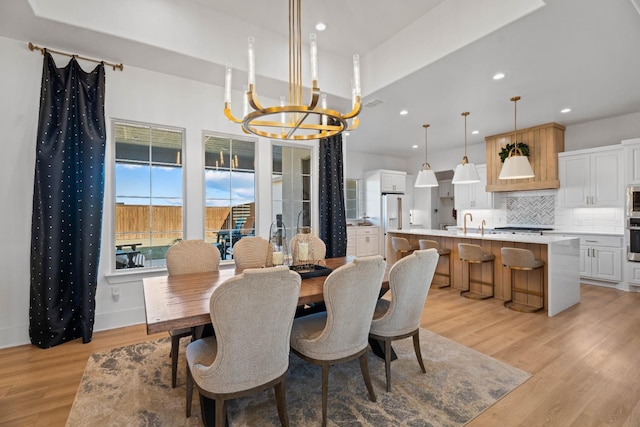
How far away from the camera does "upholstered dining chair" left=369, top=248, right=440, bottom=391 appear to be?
79.0 inches

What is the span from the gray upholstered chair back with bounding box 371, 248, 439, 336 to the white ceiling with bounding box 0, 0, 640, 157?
7.57 feet

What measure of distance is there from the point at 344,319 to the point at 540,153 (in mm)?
5908

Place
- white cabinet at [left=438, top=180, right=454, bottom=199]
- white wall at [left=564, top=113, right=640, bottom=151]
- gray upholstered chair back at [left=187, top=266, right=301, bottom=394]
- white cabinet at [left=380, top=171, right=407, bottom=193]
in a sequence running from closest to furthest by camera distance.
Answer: gray upholstered chair back at [left=187, top=266, right=301, bottom=394]
white wall at [left=564, top=113, right=640, bottom=151]
white cabinet at [left=380, top=171, right=407, bottom=193]
white cabinet at [left=438, top=180, right=454, bottom=199]

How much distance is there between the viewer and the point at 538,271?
3896 millimetres

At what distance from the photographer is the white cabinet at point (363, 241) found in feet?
24.1

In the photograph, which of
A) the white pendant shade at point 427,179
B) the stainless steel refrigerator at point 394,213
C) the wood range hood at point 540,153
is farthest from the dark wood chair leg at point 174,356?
the wood range hood at point 540,153

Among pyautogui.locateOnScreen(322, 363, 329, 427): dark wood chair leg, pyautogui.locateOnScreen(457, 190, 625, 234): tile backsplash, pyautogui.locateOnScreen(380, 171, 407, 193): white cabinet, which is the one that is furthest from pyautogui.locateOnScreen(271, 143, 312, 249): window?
pyautogui.locateOnScreen(457, 190, 625, 234): tile backsplash

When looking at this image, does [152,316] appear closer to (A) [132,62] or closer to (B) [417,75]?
(A) [132,62]

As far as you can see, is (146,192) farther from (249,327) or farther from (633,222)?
(633,222)

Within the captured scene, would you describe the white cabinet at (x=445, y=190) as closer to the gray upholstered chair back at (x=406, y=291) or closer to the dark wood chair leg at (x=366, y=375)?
the gray upholstered chair back at (x=406, y=291)

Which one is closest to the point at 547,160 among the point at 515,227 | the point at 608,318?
the point at 515,227

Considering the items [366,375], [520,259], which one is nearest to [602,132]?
[520,259]

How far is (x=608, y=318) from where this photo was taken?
11.5 ft

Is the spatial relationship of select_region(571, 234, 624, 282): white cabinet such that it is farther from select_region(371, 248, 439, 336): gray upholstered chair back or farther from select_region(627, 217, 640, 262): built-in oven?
select_region(371, 248, 439, 336): gray upholstered chair back
